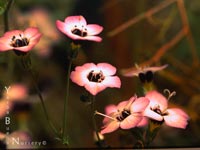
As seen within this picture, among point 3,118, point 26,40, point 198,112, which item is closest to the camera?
point 26,40

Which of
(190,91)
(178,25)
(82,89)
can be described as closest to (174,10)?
(178,25)

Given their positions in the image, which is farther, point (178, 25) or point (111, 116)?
point (178, 25)

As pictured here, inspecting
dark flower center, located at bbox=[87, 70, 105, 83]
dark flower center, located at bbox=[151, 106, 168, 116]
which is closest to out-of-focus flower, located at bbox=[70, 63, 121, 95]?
dark flower center, located at bbox=[87, 70, 105, 83]

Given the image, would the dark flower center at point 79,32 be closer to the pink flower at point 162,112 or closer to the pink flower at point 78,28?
the pink flower at point 78,28

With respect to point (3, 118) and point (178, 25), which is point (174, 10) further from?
point (3, 118)

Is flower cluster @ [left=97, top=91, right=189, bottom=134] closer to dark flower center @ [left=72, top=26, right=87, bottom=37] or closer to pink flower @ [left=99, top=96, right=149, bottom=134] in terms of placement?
pink flower @ [left=99, top=96, right=149, bottom=134]

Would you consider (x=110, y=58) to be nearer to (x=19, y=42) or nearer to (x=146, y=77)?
(x=146, y=77)
